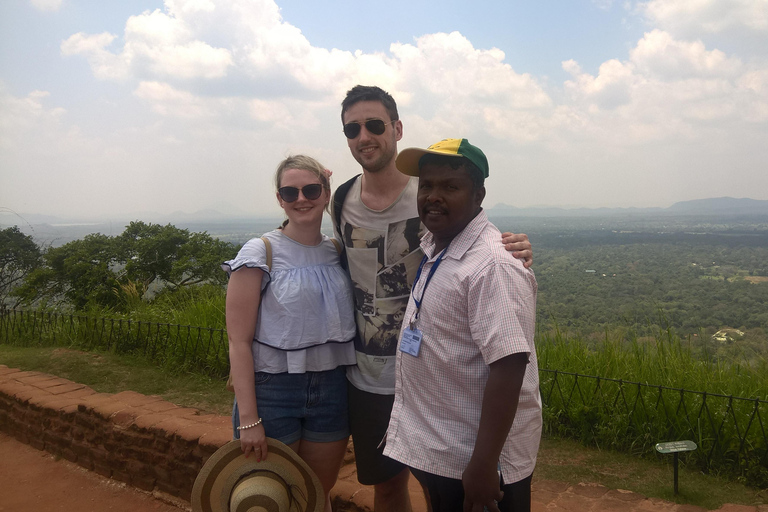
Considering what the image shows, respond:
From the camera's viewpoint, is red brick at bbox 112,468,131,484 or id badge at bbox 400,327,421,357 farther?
red brick at bbox 112,468,131,484

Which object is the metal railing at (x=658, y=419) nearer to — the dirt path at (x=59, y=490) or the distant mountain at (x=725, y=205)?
the dirt path at (x=59, y=490)

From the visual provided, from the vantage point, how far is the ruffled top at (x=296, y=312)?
7.49ft

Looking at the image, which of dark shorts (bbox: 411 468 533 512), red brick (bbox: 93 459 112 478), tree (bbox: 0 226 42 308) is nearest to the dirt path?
red brick (bbox: 93 459 112 478)

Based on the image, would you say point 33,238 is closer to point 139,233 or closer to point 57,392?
point 139,233

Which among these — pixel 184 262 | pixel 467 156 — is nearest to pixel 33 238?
pixel 184 262

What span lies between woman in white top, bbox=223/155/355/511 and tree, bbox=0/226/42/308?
11741 millimetres

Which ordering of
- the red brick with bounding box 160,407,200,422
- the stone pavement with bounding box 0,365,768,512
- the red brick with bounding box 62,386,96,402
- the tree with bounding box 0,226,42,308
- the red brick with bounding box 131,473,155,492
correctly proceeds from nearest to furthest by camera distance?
the stone pavement with bounding box 0,365,768,512
the red brick with bounding box 131,473,155,492
the red brick with bounding box 160,407,200,422
the red brick with bounding box 62,386,96,402
the tree with bounding box 0,226,42,308

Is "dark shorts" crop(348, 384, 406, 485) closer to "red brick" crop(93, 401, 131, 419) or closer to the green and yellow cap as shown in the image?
the green and yellow cap

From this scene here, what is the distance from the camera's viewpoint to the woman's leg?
7.88ft

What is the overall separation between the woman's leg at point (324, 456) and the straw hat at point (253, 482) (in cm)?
10

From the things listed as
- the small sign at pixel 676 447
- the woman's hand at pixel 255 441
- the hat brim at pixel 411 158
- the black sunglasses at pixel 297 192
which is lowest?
the small sign at pixel 676 447

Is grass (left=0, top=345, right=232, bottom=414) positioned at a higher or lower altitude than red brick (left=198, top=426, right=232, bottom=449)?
lower

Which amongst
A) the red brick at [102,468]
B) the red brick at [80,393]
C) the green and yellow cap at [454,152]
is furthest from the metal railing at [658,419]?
the red brick at [80,393]

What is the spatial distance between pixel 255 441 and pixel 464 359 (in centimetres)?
104
